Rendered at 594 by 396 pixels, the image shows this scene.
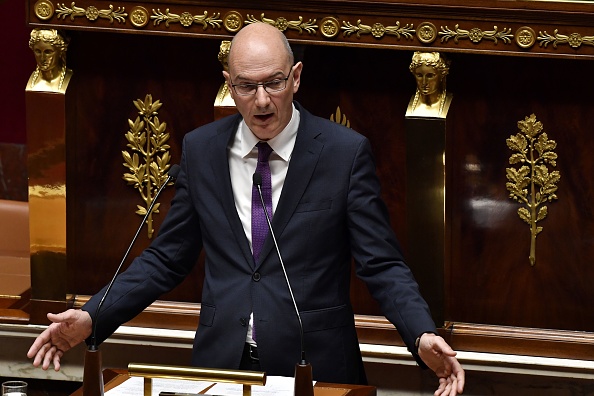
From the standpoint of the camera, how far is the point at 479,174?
3.74 m

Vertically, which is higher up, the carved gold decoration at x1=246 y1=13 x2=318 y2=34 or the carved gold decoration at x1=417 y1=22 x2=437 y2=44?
the carved gold decoration at x1=246 y1=13 x2=318 y2=34

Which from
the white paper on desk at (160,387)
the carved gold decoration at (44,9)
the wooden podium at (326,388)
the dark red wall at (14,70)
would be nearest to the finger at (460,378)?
the wooden podium at (326,388)

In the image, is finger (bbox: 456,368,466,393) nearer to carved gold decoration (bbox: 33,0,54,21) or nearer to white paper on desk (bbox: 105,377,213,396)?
white paper on desk (bbox: 105,377,213,396)

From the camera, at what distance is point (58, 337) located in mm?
2678

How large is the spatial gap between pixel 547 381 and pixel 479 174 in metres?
0.60

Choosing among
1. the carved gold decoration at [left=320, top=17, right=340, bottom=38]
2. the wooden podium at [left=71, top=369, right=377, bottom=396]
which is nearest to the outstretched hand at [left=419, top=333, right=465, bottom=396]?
the wooden podium at [left=71, top=369, right=377, bottom=396]

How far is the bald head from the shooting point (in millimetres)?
2736

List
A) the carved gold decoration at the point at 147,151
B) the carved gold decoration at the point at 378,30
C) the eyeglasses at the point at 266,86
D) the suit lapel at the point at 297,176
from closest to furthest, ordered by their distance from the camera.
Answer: the eyeglasses at the point at 266,86 → the suit lapel at the point at 297,176 → the carved gold decoration at the point at 378,30 → the carved gold decoration at the point at 147,151

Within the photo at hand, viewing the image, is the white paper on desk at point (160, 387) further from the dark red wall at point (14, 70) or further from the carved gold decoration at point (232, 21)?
the dark red wall at point (14, 70)

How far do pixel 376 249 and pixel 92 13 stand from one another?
4.54 ft

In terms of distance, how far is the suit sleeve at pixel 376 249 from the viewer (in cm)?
275

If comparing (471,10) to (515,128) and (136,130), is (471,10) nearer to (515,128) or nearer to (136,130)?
(515,128)

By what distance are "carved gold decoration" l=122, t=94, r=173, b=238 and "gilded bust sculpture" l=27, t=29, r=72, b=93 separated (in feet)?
0.74

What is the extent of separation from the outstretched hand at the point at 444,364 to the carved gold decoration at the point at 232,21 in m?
1.41
